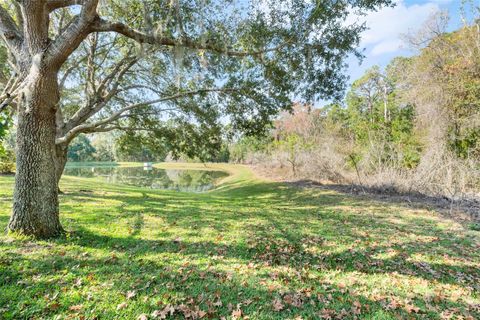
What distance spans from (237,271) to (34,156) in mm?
3876

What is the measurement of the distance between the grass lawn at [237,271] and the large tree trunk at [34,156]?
1.32 feet

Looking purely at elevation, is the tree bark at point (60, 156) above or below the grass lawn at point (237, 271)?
above

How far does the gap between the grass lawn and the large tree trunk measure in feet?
1.32

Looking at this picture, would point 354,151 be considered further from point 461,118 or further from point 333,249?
point 333,249

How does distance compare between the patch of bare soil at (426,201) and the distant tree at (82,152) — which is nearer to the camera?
the patch of bare soil at (426,201)

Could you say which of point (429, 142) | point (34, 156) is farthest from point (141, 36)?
point (429, 142)

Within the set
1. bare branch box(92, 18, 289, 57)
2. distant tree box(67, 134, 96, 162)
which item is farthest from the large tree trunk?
distant tree box(67, 134, 96, 162)

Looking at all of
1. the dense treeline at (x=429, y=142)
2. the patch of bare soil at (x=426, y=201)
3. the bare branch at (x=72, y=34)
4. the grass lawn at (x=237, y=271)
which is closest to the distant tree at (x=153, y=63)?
the bare branch at (x=72, y=34)

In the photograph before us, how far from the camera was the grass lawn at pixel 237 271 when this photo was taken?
9.52ft

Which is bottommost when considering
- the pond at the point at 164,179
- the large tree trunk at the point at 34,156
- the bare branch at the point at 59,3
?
the pond at the point at 164,179

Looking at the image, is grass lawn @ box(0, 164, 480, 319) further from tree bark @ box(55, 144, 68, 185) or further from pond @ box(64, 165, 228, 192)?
pond @ box(64, 165, 228, 192)

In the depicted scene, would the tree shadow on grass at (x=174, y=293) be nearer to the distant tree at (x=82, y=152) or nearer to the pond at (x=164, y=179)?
the pond at (x=164, y=179)

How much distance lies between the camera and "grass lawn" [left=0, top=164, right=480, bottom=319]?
2902 mm

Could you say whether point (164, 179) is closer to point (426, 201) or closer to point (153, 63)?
point (153, 63)
